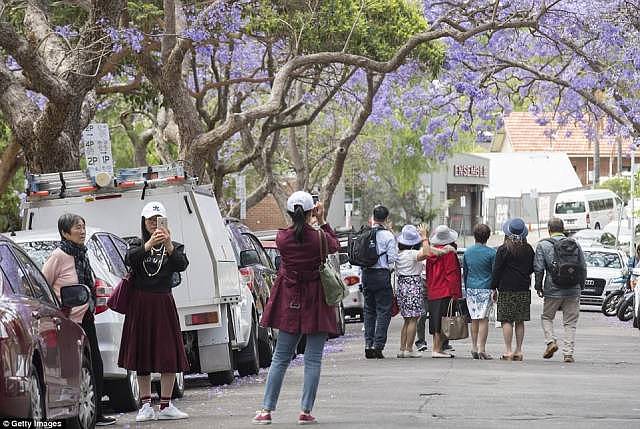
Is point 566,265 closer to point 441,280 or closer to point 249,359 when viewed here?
point 441,280

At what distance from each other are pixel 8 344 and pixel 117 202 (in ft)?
24.6

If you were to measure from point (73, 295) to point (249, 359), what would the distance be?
22.9ft

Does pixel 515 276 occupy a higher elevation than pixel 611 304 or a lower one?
higher

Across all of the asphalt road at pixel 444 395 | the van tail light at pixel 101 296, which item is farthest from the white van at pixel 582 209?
the van tail light at pixel 101 296

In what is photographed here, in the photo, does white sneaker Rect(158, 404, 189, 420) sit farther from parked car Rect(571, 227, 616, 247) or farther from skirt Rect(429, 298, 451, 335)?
parked car Rect(571, 227, 616, 247)

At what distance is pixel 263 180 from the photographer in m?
36.3

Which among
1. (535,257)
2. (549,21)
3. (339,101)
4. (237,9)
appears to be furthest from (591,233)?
(535,257)

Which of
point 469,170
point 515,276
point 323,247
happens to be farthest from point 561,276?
point 469,170

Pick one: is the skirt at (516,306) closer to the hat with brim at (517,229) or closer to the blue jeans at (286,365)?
the hat with brim at (517,229)

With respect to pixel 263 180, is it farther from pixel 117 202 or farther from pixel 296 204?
pixel 296 204

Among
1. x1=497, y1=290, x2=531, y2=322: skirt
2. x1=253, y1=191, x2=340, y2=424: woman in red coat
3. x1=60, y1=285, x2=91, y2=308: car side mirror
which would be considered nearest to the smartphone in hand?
x1=253, y1=191, x2=340, y2=424: woman in red coat

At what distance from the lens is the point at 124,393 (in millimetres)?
12844

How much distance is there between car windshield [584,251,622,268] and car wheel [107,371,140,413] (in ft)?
79.2

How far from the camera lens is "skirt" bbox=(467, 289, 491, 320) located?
1838 cm
